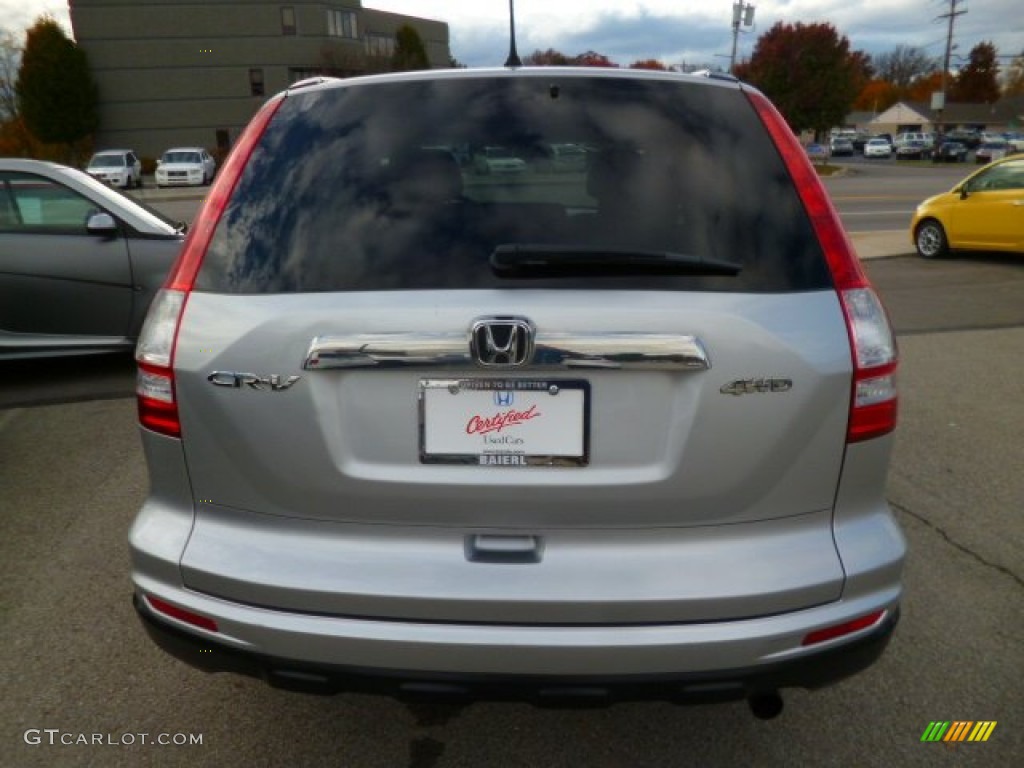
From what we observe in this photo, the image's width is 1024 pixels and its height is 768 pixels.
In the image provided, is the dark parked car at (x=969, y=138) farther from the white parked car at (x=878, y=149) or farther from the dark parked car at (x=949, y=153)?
the dark parked car at (x=949, y=153)

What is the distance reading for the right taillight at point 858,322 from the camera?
1899 mm

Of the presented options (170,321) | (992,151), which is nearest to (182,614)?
(170,321)

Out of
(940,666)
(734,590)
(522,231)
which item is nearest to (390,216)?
(522,231)

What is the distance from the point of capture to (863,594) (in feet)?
6.31

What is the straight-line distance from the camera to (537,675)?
183 centimetres

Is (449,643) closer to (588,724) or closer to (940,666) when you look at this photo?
(588,724)

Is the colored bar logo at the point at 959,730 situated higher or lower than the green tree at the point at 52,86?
lower

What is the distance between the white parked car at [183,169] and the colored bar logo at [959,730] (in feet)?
120

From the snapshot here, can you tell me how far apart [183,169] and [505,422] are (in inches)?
1435

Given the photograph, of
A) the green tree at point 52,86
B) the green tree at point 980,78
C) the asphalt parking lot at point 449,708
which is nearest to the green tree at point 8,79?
the green tree at point 52,86

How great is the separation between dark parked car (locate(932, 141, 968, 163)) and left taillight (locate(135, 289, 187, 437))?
2670 inches

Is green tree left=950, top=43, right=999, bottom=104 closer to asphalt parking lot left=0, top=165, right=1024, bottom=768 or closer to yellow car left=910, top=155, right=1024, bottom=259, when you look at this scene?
yellow car left=910, top=155, right=1024, bottom=259

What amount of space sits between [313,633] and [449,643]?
30 centimetres

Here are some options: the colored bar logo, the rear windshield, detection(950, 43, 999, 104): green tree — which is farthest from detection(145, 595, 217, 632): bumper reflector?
detection(950, 43, 999, 104): green tree
